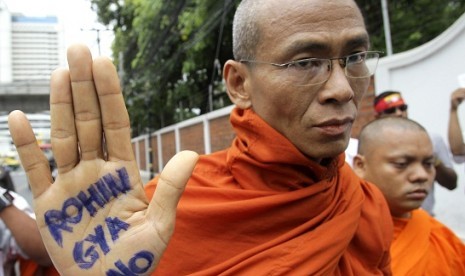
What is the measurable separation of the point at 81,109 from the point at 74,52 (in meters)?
0.13

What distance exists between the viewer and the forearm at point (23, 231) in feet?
6.10

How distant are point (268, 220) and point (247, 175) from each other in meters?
0.14

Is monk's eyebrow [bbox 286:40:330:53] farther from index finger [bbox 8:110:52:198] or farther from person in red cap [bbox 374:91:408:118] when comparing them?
person in red cap [bbox 374:91:408:118]

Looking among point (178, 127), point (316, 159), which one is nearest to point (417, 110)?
point (316, 159)

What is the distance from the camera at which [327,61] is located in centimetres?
122

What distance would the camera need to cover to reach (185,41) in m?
11.4

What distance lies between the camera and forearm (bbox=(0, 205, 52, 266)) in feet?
6.10

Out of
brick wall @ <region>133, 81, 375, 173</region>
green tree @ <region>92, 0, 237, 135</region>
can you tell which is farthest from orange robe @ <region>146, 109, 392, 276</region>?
green tree @ <region>92, 0, 237, 135</region>

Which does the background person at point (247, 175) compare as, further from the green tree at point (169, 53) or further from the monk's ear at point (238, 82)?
the green tree at point (169, 53)

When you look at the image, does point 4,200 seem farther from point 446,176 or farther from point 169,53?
point 169,53

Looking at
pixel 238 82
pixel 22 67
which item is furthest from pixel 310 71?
pixel 22 67

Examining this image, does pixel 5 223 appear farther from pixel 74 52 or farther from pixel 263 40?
pixel 263 40

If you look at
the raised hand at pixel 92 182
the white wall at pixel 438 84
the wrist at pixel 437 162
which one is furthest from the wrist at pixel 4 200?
the white wall at pixel 438 84

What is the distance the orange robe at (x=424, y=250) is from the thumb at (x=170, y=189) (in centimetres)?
105
